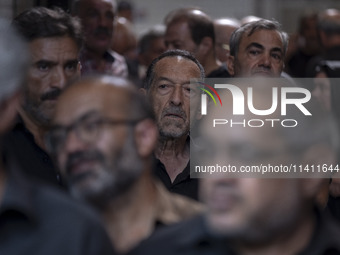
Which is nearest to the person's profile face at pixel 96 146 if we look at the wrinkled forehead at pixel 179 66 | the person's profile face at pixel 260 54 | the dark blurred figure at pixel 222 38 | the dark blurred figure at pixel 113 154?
the dark blurred figure at pixel 113 154

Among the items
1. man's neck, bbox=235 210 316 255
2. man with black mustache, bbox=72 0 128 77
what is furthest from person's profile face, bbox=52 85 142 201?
man with black mustache, bbox=72 0 128 77

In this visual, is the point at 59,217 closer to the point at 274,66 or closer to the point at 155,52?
the point at 274,66

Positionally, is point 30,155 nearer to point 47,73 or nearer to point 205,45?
point 47,73

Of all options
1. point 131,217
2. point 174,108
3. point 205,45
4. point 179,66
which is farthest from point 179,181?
point 205,45

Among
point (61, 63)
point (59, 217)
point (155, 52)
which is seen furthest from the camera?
point (155, 52)

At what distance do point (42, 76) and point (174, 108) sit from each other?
81cm

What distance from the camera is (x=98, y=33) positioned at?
21.8 feet

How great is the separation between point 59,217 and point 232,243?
526 millimetres

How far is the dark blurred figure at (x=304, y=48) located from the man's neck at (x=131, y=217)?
267 inches

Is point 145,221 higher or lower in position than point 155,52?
higher

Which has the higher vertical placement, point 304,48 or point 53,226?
point 53,226

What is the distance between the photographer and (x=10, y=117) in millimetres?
2863

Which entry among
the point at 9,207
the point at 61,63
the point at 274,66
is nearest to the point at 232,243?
the point at 9,207

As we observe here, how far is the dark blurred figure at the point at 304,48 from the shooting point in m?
9.86
